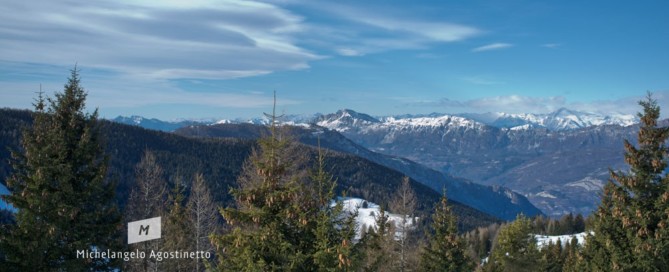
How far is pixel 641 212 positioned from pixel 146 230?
73.3 ft

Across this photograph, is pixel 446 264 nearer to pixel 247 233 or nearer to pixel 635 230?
pixel 635 230

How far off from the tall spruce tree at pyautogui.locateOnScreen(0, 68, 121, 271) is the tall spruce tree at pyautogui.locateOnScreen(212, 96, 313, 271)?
7347 mm

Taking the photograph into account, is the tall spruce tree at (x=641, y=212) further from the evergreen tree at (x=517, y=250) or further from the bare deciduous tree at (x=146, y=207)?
the bare deciduous tree at (x=146, y=207)

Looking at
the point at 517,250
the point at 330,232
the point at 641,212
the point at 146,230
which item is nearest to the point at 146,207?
the point at 146,230

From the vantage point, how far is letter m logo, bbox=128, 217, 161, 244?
22.5m

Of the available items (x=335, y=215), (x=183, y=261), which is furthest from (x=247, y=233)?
(x=183, y=261)

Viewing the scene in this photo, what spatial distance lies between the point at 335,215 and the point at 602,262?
45.8ft

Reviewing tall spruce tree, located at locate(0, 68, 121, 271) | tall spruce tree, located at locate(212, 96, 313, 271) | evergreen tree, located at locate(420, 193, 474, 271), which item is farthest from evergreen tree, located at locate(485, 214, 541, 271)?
tall spruce tree, located at locate(0, 68, 121, 271)


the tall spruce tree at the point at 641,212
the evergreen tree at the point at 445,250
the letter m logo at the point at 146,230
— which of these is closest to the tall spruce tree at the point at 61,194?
the letter m logo at the point at 146,230

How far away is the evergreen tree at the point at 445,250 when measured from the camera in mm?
26734

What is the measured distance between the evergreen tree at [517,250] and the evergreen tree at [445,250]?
4794 millimetres

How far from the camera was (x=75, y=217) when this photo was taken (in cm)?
1750

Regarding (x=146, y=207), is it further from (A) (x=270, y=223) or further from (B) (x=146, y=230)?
(A) (x=270, y=223)

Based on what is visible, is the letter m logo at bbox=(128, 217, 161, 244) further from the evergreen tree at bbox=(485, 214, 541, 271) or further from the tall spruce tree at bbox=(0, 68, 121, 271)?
the evergreen tree at bbox=(485, 214, 541, 271)
